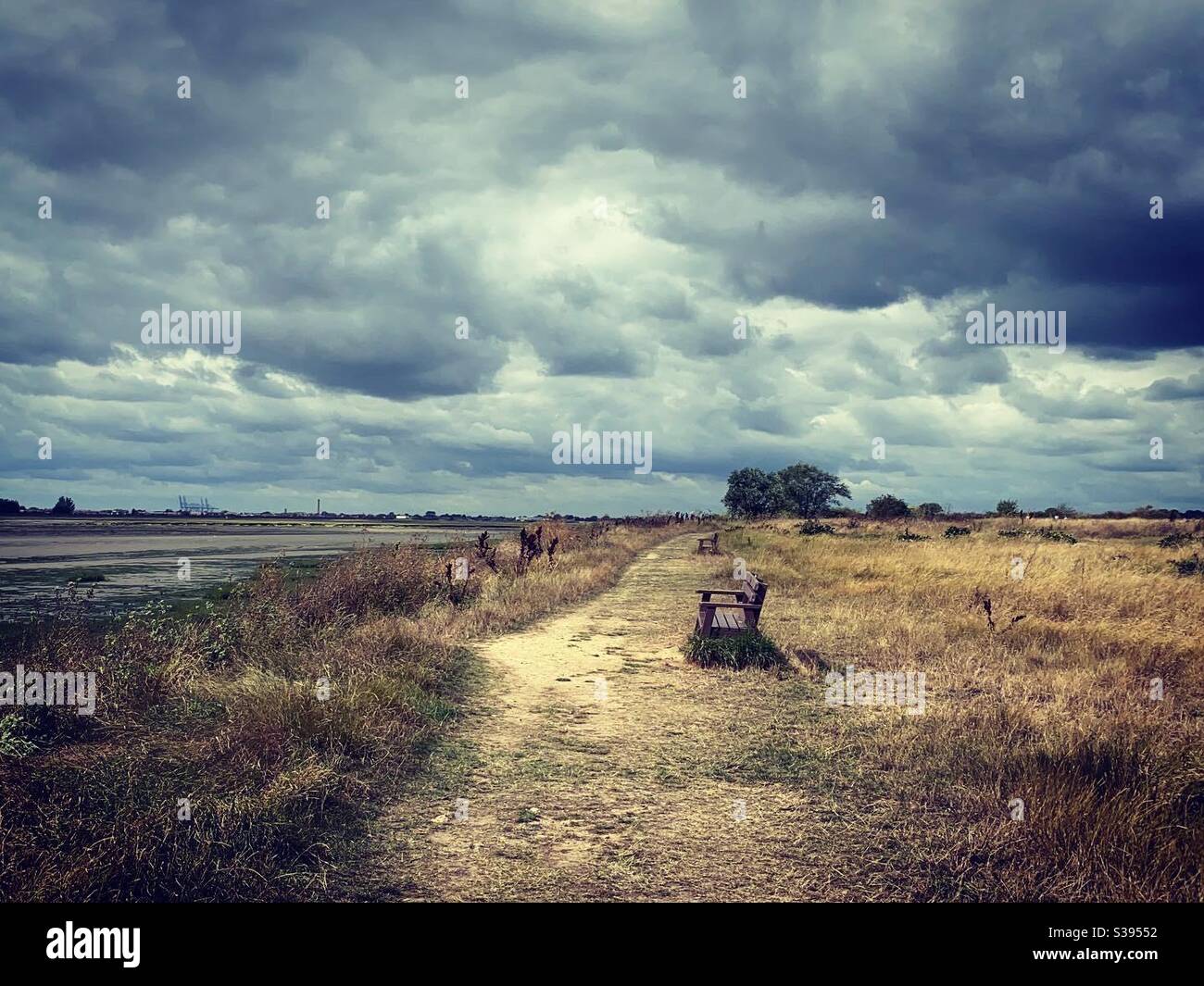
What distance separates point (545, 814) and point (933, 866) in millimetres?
2415

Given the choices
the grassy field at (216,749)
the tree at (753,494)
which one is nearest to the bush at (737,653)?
the grassy field at (216,749)

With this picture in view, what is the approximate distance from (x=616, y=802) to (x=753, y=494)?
109501 millimetres

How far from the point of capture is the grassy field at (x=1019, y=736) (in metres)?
4.15

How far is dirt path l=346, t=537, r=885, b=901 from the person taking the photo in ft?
13.6

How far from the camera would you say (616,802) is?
5320mm

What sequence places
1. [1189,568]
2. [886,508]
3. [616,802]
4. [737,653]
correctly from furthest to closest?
[886,508], [1189,568], [737,653], [616,802]

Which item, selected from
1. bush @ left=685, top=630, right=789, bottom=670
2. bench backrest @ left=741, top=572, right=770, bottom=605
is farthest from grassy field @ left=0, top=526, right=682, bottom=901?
bench backrest @ left=741, top=572, right=770, bottom=605

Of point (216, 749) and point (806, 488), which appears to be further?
point (806, 488)

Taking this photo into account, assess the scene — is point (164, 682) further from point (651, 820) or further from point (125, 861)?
point (651, 820)

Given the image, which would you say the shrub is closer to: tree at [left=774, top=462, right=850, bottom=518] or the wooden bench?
the wooden bench

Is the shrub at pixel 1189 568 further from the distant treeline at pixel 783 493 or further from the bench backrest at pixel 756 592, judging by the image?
the distant treeline at pixel 783 493

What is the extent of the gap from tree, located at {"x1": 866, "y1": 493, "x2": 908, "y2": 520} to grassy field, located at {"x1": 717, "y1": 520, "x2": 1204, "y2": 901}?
2544 inches

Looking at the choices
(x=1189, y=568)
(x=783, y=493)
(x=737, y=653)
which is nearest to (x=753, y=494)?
(x=783, y=493)

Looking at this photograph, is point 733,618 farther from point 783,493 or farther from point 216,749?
point 783,493
